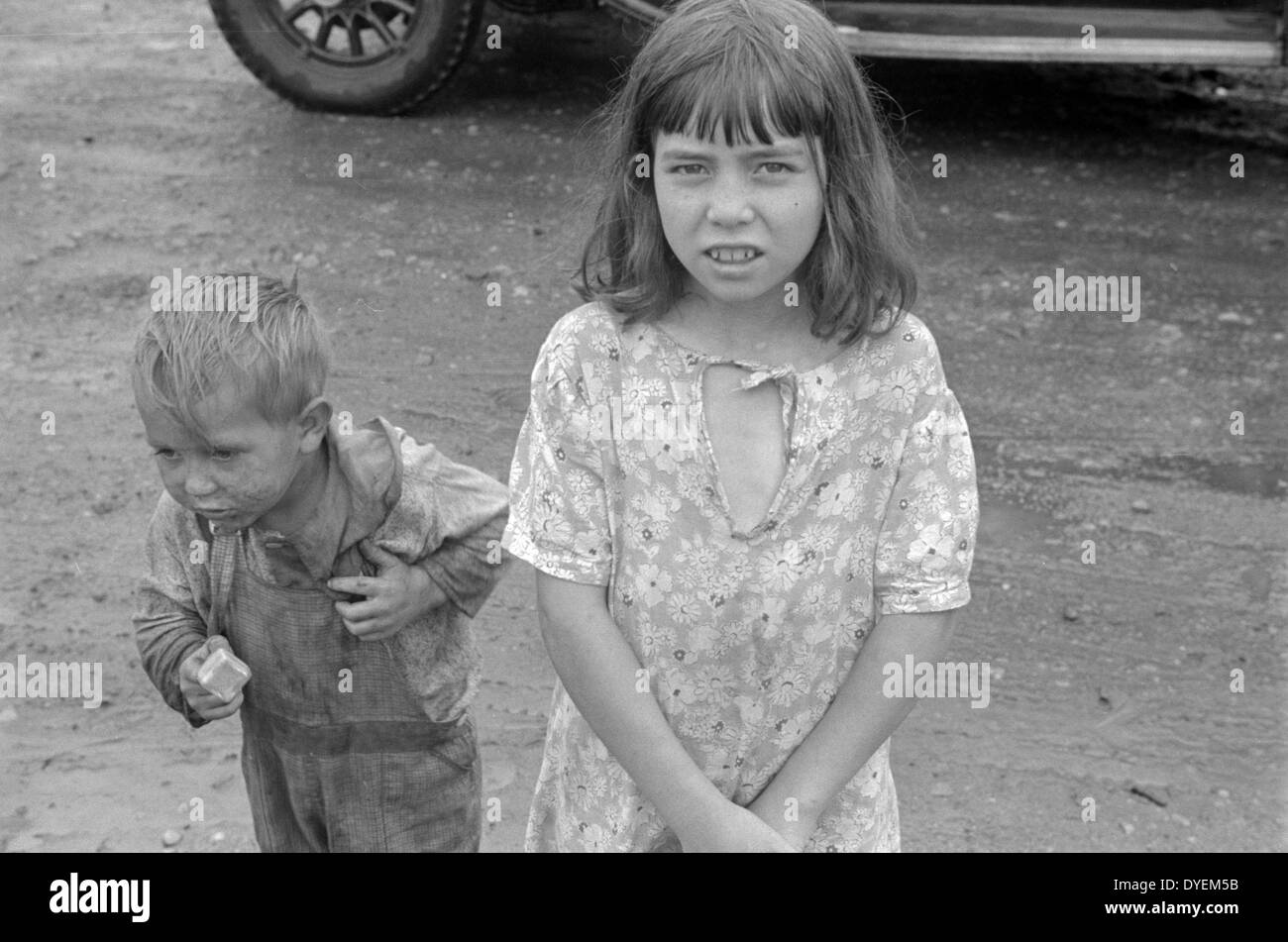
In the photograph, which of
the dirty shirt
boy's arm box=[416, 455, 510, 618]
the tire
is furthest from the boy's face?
the tire

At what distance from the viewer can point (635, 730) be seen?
2029 millimetres

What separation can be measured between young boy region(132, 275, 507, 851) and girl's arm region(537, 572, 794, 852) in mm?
328

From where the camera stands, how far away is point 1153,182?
6.08 meters

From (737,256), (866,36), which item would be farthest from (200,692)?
(866,36)

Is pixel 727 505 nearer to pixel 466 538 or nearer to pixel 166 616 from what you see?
pixel 466 538

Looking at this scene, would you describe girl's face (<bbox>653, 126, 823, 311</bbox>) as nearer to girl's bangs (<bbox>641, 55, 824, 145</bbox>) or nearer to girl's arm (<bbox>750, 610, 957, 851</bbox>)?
girl's bangs (<bbox>641, 55, 824, 145</bbox>)

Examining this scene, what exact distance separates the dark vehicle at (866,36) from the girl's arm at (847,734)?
3.98m

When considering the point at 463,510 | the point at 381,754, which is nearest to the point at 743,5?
the point at 463,510

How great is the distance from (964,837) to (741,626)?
53.4 inches

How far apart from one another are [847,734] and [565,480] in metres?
0.46

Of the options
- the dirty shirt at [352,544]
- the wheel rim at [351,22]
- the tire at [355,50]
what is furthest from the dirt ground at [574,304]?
the dirty shirt at [352,544]

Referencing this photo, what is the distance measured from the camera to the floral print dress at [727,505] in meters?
2.01

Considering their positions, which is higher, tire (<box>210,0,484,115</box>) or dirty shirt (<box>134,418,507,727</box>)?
tire (<box>210,0,484,115</box>)

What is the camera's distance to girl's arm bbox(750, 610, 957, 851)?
2.05 m
